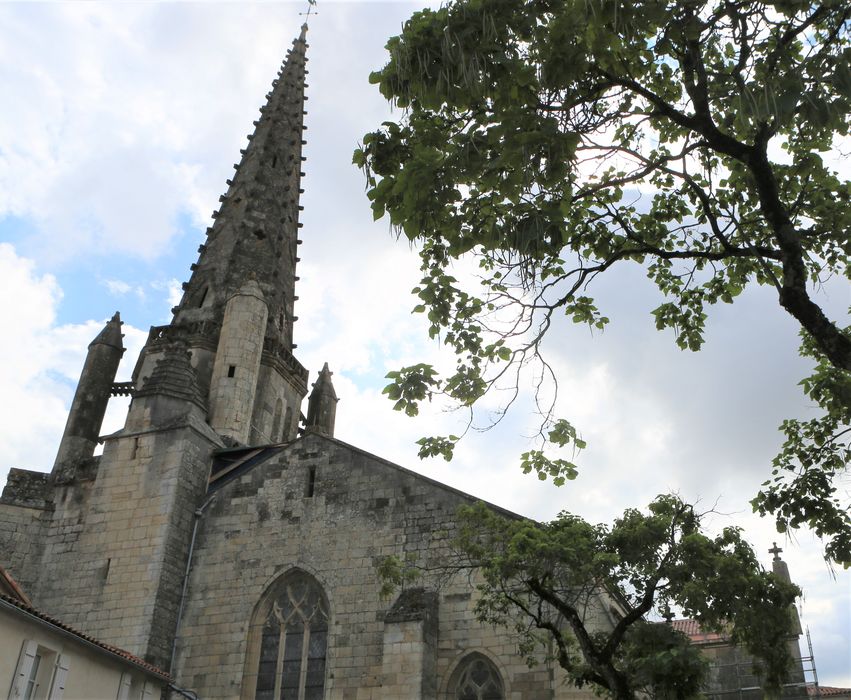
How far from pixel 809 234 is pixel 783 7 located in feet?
9.58

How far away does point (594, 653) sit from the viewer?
33.9 feet

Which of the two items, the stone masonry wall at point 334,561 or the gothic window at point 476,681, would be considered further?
the stone masonry wall at point 334,561

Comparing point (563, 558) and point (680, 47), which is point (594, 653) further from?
point (680, 47)

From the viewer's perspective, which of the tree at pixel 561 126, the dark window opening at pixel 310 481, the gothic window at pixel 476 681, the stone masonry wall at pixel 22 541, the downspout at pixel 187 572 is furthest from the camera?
the stone masonry wall at pixel 22 541

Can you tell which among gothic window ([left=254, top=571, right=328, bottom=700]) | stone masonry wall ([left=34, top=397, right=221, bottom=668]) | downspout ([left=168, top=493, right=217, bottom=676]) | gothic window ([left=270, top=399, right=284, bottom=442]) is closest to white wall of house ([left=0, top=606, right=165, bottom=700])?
downspout ([left=168, top=493, right=217, bottom=676])

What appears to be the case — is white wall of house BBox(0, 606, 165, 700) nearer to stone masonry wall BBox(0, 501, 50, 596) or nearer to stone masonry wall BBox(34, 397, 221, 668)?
stone masonry wall BBox(34, 397, 221, 668)

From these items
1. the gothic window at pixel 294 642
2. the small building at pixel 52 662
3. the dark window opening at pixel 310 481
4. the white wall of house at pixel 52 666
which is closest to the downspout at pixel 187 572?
the gothic window at pixel 294 642

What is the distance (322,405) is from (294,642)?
11.5 meters

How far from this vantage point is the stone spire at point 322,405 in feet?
81.1

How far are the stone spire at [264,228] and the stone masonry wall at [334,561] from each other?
8851 millimetres

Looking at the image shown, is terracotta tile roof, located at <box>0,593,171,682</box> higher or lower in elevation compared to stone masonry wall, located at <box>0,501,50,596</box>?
lower

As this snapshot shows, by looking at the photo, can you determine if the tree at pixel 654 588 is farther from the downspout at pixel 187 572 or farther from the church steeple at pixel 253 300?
the church steeple at pixel 253 300

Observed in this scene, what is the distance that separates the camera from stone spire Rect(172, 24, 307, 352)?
25.1 meters

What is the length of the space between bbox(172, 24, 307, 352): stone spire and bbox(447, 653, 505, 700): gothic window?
13002 mm
